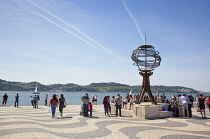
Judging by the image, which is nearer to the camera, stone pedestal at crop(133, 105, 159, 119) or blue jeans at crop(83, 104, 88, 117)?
stone pedestal at crop(133, 105, 159, 119)

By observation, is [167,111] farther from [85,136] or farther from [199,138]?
[85,136]

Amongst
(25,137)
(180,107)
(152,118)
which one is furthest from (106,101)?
(25,137)

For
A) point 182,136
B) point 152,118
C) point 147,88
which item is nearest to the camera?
point 182,136

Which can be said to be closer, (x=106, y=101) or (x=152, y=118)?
(x=152, y=118)

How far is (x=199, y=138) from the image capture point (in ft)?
26.0

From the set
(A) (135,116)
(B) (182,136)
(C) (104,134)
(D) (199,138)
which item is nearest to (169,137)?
(B) (182,136)

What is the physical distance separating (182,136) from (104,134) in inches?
146

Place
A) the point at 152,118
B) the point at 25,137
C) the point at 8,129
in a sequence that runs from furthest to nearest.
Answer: the point at 152,118, the point at 8,129, the point at 25,137

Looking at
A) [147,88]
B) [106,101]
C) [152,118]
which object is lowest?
[152,118]

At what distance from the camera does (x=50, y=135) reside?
8.23 metres

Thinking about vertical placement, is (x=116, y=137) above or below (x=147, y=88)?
below

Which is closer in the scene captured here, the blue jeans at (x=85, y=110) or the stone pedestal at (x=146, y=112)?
the stone pedestal at (x=146, y=112)

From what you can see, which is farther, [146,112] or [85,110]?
[85,110]

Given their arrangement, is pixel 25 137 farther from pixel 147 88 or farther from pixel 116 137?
pixel 147 88
